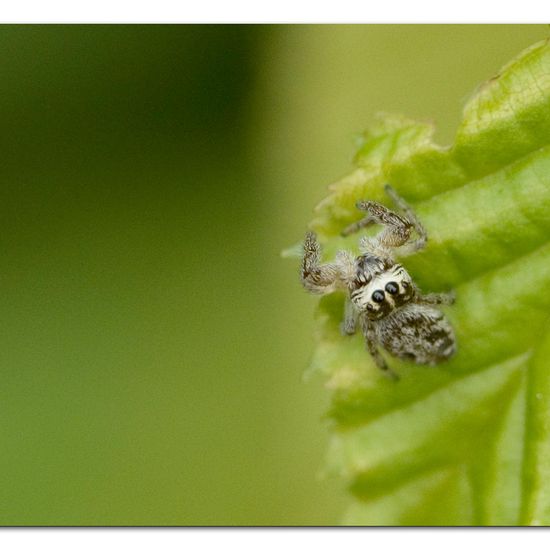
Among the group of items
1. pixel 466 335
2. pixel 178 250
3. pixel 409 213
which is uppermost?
pixel 178 250

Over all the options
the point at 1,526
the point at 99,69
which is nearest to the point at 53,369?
the point at 1,526

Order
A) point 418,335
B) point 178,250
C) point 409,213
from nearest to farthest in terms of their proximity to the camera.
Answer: point 409,213 → point 418,335 → point 178,250

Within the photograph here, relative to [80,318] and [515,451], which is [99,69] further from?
[515,451]

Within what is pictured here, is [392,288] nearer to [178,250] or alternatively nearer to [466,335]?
[466,335]
